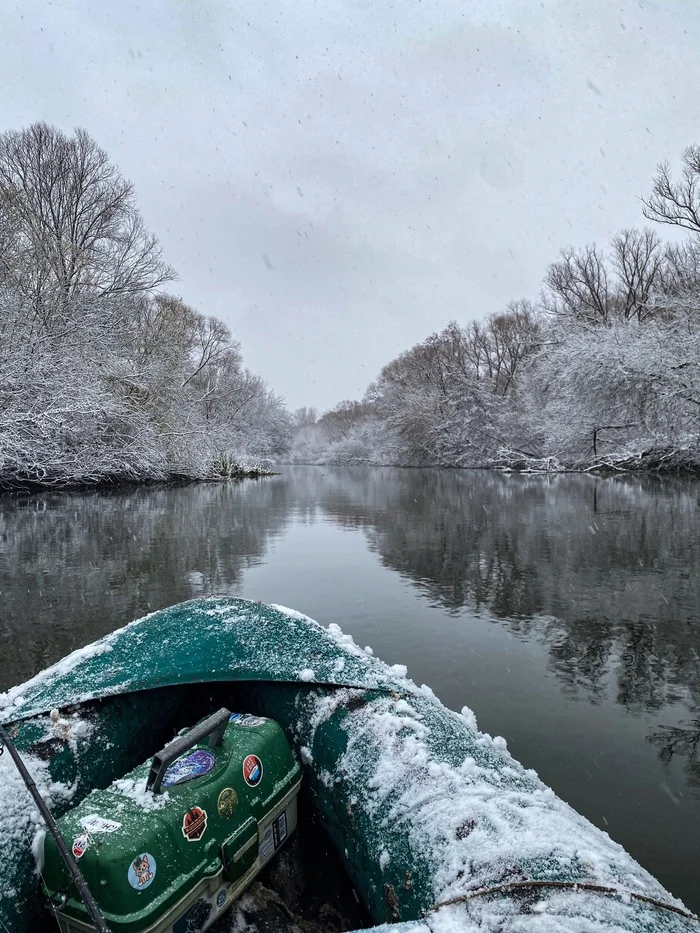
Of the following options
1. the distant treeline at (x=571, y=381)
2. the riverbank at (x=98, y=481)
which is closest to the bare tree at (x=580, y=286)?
the distant treeline at (x=571, y=381)

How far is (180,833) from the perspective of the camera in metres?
1.76

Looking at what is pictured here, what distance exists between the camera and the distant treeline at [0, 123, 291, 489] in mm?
16344

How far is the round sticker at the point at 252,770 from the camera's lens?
2.05m

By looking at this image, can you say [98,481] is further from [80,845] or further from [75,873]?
[75,873]

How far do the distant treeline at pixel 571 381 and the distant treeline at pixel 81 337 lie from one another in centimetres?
1793

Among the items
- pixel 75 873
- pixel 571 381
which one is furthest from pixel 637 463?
pixel 75 873

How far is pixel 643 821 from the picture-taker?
2.66 m

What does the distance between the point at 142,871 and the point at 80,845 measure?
0.21 m

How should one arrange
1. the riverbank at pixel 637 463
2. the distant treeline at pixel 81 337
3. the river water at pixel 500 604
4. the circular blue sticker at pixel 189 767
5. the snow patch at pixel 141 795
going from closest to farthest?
the snow patch at pixel 141 795
the circular blue sticker at pixel 189 767
the river water at pixel 500 604
the distant treeline at pixel 81 337
the riverbank at pixel 637 463

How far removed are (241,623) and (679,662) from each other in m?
3.79

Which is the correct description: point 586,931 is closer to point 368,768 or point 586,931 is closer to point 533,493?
point 368,768

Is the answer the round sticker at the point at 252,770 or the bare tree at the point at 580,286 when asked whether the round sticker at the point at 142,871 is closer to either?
the round sticker at the point at 252,770

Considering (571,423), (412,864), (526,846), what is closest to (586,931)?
(526,846)

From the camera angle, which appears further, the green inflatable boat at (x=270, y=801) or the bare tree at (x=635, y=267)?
the bare tree at (x=635, y=267)
